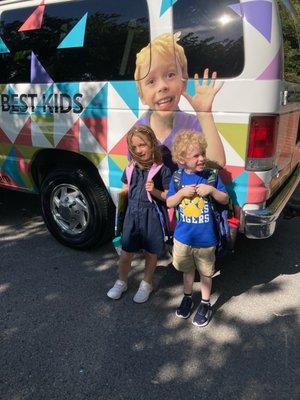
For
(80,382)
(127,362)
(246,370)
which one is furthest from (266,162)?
(80,382)

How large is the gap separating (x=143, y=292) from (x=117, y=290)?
20 centimetres

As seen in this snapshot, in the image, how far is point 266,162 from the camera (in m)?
3.06

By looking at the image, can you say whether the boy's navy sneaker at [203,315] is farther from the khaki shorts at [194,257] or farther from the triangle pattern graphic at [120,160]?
the triangle pattern graphic at [120,160]

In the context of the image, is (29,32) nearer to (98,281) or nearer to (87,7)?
(87,7)

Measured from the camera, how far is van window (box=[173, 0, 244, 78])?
2.86 metres

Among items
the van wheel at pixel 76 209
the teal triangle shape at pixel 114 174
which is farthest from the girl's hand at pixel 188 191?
the van wheel at pixel 76 209

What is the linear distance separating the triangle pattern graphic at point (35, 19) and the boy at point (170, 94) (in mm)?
1133

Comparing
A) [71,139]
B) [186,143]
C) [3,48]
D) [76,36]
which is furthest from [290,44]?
[3,48]

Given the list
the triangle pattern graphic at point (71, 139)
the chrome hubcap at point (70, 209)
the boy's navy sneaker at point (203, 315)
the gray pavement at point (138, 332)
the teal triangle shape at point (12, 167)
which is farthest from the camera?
the teal triangle shape at point (12, 167)

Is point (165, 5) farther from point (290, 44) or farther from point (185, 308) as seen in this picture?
point (185, 308)

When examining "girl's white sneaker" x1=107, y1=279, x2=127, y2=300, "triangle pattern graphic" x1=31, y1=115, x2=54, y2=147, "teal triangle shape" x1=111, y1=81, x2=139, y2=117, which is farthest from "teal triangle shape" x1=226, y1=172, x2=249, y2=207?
"triangle pattern graphic" x1=31, y1=115, x2=54, y2=147

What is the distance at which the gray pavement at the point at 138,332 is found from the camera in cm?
248

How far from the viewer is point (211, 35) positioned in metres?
2.94

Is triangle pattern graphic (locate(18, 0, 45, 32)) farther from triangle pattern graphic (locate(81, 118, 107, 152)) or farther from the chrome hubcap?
the chrome hubcap
